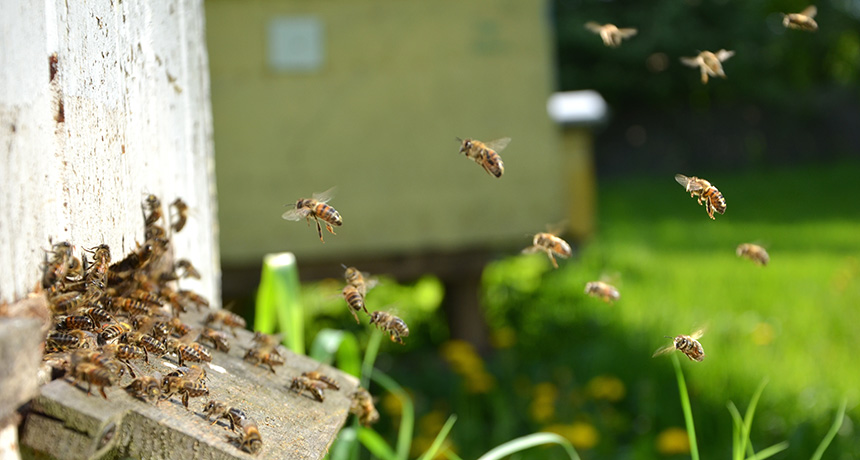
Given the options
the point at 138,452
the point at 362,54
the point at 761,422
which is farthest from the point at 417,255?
the point at 138,452

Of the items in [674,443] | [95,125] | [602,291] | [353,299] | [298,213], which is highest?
[95,125]

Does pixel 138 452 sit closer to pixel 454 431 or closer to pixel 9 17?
pixel 9 17

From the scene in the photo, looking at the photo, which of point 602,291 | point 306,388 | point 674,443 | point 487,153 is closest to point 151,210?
point 306,388

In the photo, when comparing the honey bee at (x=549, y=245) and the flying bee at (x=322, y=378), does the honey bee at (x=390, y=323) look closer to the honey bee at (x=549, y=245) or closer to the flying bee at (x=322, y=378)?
the flying bee at (x=322, y=378)

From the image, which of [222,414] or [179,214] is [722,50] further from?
[222,414]

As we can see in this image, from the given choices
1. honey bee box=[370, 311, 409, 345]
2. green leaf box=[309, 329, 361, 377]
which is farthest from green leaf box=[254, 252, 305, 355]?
honey bee box=[370, 311, 409, 345]

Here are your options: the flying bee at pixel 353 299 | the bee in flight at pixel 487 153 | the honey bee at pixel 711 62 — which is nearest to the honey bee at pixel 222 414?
the flying bee at pixel 353 299

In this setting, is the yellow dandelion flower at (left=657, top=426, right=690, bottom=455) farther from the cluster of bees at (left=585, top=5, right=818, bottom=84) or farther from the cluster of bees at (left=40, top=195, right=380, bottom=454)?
the cluster of bees at (left=40, top=195, right=380, bottom=454)
